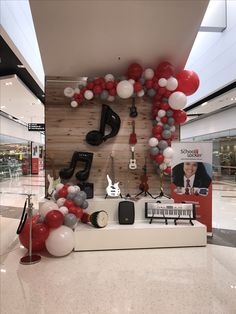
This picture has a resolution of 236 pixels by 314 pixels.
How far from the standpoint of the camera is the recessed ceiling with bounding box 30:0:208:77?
3.84 meters

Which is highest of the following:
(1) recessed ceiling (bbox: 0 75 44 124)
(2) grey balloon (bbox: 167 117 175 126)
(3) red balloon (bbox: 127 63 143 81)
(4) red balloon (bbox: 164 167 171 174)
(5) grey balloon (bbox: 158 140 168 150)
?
(1) recessed ceiling (bbox: 0 75 44 124)

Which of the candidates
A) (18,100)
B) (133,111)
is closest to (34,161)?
(18,100)

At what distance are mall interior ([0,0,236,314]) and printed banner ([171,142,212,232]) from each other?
0.03 m

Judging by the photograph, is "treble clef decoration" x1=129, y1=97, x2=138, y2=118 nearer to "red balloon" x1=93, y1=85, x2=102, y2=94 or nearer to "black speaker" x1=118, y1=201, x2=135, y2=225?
"red balloon" x1=93, y1=85, x2=102, y2=94

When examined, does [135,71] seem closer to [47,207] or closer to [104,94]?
[104,94]

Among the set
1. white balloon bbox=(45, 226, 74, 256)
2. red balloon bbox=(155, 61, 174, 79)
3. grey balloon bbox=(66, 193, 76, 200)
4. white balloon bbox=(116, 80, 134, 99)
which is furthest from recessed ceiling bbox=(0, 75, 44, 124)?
white balloon bbox=(45, 226, 74, 256)

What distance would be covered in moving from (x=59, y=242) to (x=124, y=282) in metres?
1.11

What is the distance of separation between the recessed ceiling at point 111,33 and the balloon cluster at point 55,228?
8.29 feet

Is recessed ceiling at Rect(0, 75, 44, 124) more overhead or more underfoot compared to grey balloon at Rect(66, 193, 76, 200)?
more overhead

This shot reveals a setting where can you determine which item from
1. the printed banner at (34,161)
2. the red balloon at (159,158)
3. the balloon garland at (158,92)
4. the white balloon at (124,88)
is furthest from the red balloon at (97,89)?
the printed banner at (34,161)

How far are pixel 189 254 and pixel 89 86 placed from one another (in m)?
3.29

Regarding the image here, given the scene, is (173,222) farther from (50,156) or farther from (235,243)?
(50,156)

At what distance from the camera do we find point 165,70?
4.76 metres

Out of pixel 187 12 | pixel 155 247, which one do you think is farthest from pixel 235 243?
pixel 187 12
